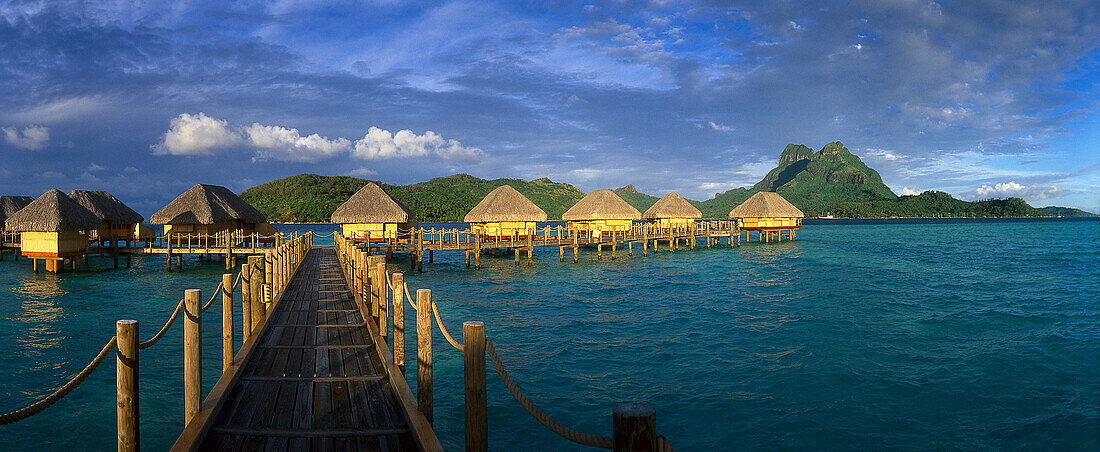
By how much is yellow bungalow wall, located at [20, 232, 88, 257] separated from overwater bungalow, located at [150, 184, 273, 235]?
14.6ft

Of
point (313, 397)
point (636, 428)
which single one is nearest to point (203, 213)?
point (313, 397)

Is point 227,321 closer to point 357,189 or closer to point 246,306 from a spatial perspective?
point 246,306

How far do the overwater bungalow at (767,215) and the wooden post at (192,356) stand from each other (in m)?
49.1

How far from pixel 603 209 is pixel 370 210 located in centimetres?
1694

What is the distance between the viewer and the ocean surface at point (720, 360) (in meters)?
7.16

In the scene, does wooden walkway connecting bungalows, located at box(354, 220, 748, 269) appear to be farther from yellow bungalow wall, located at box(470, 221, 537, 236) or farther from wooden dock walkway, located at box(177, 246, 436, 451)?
wooden dock walkway, located at box(177, 246, 436, 451)

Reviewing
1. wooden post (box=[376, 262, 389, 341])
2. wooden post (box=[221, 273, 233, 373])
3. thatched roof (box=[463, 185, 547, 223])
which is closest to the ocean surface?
wooden post (box=[376, 262, 389, 341])

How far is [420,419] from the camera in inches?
173

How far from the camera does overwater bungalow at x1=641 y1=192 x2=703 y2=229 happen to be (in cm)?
4575

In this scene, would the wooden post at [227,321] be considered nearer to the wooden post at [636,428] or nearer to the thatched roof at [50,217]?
the wooden post at [636,428]

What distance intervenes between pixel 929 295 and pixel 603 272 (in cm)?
1266

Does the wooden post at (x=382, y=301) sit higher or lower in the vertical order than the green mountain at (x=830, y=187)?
lower

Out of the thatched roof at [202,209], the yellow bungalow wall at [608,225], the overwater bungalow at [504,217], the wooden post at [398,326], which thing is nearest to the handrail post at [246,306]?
the wooden post at [398,326]

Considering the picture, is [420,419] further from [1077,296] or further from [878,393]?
[1077,296]
